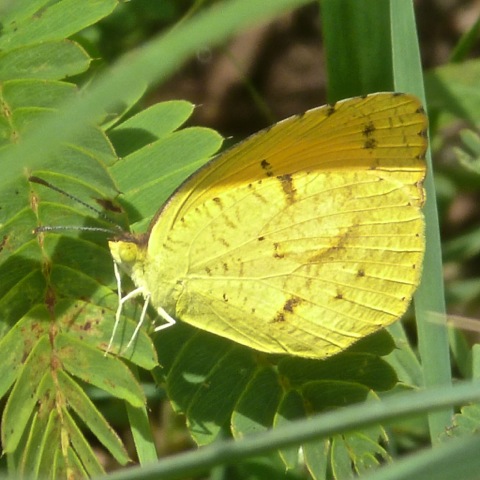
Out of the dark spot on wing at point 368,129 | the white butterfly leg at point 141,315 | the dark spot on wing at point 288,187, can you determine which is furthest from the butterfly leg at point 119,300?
the dark spot on wing at point 368,129

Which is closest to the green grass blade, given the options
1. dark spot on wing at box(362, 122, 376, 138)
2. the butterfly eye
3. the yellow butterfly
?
the yellow butterfly

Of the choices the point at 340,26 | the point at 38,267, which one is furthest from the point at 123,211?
the point at 340,26

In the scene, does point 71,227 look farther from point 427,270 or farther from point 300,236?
point 427,270

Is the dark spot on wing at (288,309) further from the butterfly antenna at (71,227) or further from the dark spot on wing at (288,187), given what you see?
the butterfly antenna at (71,227)

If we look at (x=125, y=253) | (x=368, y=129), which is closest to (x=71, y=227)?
(x=125, y=253)

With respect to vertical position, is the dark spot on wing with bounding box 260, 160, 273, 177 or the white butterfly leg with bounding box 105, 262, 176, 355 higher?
the dark spot on wing with bounding box 260, 160, 273, 177

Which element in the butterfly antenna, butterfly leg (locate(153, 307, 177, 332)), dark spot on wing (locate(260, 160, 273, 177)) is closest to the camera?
the butterfly antenna

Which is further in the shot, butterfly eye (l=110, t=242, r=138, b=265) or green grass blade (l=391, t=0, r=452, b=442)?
green grass blade (l=391, t=0, r=452, b=442)

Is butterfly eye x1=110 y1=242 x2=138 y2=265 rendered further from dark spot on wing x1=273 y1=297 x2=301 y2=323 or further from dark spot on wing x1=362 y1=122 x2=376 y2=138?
dark spot on wing x1=362 y1=122 x2=376 y2=138

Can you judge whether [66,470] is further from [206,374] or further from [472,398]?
[472,398]
